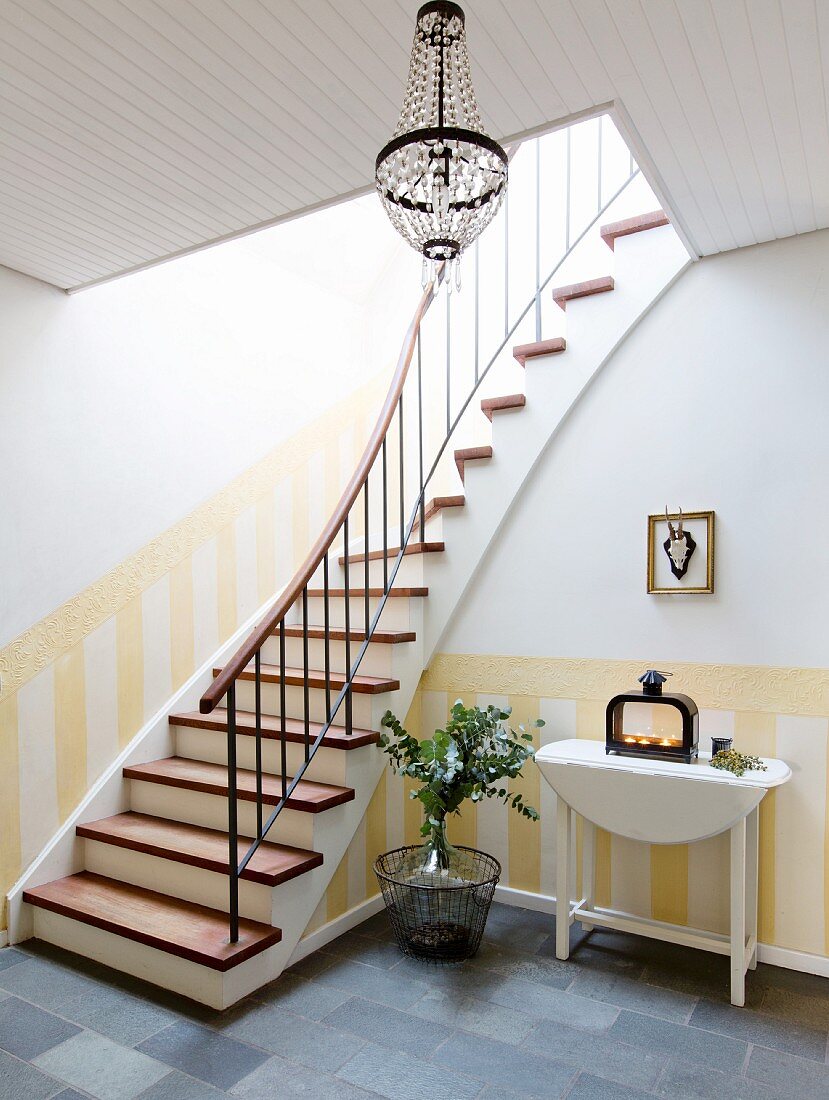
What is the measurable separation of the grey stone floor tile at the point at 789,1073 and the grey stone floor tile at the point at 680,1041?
41mm

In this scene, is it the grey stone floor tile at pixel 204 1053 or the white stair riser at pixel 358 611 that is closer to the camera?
the grey stone floor tile at pixel 204 1053

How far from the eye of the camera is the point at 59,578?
3.06 metres

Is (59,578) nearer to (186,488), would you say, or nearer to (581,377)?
(186,488)

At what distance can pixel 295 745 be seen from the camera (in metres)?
3.01

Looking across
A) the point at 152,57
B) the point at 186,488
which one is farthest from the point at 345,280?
the point at 152,57

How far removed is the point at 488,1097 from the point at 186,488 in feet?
8.43

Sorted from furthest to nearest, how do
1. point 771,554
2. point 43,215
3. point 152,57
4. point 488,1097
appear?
point 771,554, point 43,215, point 488,1097, point 152,57

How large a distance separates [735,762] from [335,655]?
1.63 m

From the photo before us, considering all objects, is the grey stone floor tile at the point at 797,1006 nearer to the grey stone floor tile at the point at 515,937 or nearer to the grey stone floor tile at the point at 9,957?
the grey stone floor tile at the point at 515,937

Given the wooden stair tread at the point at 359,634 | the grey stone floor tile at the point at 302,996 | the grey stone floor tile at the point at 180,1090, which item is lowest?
the grey stone floor tile at the point at 302,996

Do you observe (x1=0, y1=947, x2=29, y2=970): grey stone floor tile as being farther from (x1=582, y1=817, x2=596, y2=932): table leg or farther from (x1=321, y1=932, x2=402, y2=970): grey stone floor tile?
(x1=582, y1=817, x2=596, y2=932): table leg

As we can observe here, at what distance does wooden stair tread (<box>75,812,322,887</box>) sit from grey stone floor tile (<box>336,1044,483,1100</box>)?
576 millimetres

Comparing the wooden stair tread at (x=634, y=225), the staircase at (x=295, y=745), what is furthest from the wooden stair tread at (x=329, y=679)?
the wooden stair tread at (x=634, y=225)

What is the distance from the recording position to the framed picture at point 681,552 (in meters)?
2.87
